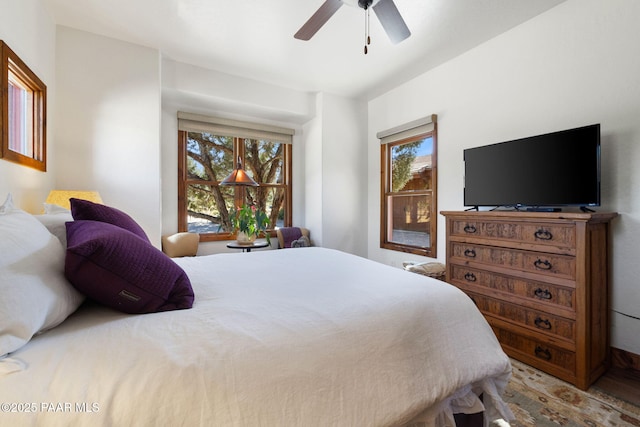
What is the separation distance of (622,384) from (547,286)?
0.72 m

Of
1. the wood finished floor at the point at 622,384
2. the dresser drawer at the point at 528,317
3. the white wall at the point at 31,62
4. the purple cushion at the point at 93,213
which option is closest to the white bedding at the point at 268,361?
the purple cushion at the point at 93,213

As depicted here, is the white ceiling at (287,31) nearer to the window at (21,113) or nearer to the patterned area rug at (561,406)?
the window at (21,113)

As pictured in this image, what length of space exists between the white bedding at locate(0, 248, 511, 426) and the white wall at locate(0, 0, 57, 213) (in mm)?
1561

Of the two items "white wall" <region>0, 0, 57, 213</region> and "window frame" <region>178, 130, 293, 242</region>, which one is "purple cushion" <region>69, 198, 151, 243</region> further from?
"window frame" <region>178, 130, 293, 242</region>

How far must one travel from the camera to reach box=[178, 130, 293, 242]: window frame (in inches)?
147

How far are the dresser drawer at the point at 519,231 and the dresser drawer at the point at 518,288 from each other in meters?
0.28

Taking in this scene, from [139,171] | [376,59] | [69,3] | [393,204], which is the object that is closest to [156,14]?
[69,3]

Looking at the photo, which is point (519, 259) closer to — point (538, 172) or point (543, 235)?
point (543, 235)

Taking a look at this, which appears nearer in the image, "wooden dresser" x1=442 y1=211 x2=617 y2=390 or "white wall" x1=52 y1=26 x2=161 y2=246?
"wooden dresser" x1=442 y1=211 x2=617 y2=390

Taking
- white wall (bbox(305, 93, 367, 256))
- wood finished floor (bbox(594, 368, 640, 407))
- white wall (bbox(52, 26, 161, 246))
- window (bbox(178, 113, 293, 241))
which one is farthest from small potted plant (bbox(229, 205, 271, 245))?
wood finished floor (bbox(594, 368, 640, 407))

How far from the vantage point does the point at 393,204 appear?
404cm

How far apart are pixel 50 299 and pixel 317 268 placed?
1.15 meters

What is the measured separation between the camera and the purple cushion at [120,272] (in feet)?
2.83

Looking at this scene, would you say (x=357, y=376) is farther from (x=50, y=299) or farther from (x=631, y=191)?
(x=631, y=191)
